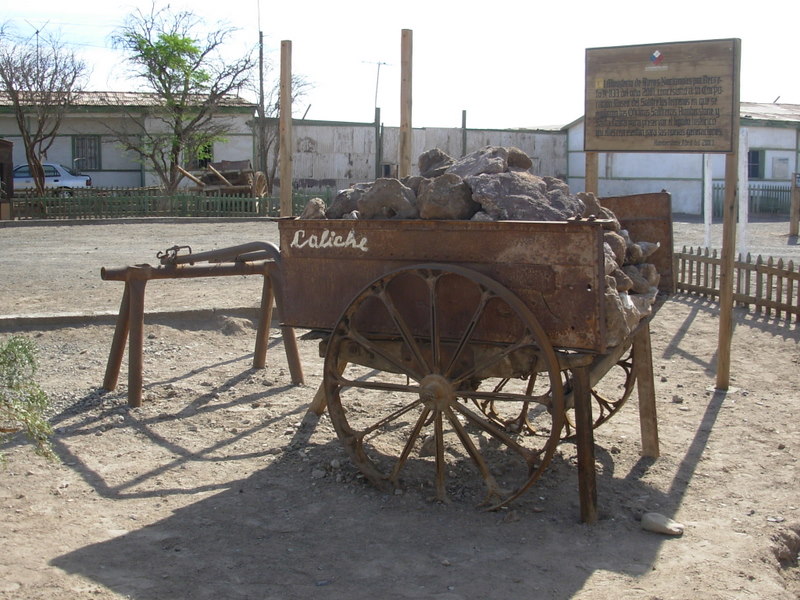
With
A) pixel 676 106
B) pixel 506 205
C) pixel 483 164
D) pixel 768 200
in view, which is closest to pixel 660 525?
pixel 506 205

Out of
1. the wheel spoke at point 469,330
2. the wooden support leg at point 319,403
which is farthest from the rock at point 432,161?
the wooden support leg at point 319,403

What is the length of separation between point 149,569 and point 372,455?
173 cm

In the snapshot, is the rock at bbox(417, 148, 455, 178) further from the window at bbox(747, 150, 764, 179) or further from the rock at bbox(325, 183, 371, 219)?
the window at bbox(747, 150, 764, 179)

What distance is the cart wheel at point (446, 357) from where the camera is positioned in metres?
3.99

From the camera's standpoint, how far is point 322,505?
4355 millimetres

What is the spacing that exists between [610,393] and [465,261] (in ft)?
9.60

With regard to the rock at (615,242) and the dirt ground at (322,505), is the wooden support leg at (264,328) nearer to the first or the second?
the dirt ground at (322,505)

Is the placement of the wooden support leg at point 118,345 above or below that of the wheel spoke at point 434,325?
below

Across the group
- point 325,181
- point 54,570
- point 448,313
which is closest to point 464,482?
point 448,313

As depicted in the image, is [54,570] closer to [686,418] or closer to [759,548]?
[759,548]

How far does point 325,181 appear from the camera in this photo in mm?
33656

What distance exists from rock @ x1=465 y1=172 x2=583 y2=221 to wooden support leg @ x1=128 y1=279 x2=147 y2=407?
2766 millimetres

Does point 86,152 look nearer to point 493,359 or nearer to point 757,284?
point 757,284

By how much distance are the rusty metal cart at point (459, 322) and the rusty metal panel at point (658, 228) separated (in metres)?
0.78
